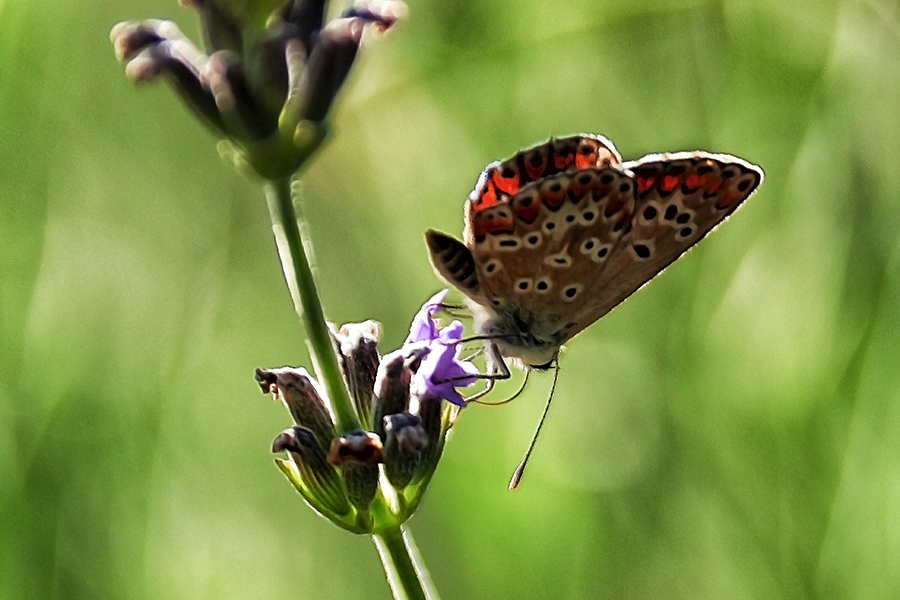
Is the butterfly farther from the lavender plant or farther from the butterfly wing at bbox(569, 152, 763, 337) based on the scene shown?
the lavender plant

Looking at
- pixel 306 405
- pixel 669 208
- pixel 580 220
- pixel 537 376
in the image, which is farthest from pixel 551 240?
pixel 537 376

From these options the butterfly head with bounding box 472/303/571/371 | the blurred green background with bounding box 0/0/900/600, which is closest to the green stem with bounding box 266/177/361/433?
the butterfly head with bounding box 472/303/571/371

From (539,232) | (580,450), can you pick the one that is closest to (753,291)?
(580,450)

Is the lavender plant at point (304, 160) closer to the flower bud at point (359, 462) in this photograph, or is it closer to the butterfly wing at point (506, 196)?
the flower bud at point (359, 462)

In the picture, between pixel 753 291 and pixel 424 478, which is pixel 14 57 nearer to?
pixel 424 478

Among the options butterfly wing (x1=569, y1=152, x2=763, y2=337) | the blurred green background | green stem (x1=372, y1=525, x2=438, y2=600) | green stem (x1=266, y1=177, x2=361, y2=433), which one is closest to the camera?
green stem (x1=266, y1=177, x2=361, y2=433)

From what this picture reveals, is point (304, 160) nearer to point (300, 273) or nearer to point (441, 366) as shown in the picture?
point (300, 273)

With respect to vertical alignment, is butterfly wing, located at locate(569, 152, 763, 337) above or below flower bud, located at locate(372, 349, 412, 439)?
above
